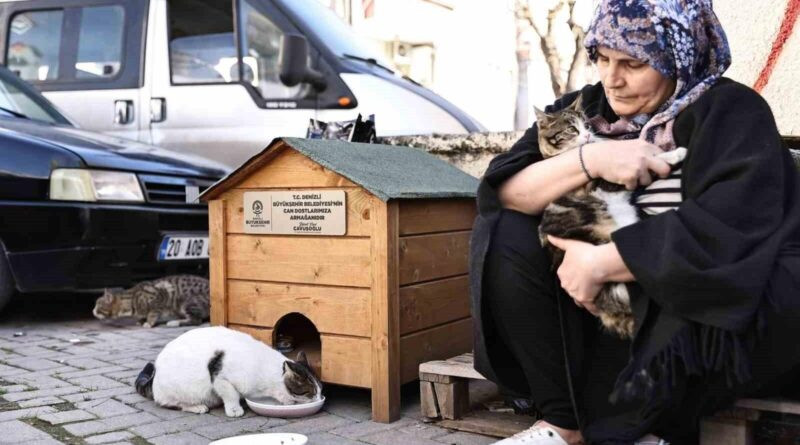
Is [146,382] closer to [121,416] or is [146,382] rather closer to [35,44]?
[121,416]

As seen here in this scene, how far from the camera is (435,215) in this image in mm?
3172

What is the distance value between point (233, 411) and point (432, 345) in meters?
0.81

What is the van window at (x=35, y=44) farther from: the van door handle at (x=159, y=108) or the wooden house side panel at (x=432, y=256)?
the wooden house side panel at (x=432, y=256)

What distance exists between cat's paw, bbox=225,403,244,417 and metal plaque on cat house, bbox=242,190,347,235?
2.29ft

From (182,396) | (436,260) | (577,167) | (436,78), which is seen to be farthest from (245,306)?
(436,78)

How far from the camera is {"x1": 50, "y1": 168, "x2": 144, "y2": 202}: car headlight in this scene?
15.1ft

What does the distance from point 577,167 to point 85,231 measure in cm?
333

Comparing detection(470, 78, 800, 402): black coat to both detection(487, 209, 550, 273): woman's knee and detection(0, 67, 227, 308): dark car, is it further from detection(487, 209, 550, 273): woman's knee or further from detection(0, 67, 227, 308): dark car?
detection(0, 67, 227, 308): dark car

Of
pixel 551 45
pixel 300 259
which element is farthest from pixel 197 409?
pixel 551 45

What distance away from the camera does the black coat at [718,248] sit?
6.06 feet

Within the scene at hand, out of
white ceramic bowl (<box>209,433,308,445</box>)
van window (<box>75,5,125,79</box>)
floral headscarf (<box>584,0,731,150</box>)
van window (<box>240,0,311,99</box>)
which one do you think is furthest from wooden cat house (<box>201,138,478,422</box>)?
van window (<box>75,5,125,79</box>)

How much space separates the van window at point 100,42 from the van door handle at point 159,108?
0.45 metres

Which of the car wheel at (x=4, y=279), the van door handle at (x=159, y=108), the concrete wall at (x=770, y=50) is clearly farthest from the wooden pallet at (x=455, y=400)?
the van door handle at (x=159, y=108)

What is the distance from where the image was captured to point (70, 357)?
3.98 metres
